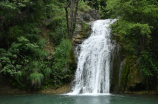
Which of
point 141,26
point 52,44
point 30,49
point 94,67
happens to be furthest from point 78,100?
point 52,44

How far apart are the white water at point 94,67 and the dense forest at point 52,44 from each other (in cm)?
81

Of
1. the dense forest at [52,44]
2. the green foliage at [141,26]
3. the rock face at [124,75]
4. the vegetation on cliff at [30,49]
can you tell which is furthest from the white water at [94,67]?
the green foliage at [141,26]

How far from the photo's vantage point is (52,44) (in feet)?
55.1

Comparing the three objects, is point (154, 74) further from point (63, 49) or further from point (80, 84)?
point (63, 49)

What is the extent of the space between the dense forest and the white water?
81cm

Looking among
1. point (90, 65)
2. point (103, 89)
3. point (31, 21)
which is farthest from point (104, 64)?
point (31, 21)

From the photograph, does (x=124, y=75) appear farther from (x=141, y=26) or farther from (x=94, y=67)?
(x=141, y=26)

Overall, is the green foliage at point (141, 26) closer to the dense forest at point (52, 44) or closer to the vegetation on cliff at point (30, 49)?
the dense forest at point (52, 44)

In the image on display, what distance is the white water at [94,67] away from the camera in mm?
Answer: 13688

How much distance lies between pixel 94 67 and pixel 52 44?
4.66 m

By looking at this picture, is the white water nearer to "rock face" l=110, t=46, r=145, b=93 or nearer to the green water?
"rock face" l=110, t=46, r=145, b=93

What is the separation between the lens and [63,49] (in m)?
15.4

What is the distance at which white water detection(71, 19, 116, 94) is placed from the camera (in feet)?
44.9

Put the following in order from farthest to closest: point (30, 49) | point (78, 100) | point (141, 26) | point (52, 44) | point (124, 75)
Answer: point (52, 44), point (30, 49), point (124, 75), point (141, 26), point (78, 100)
